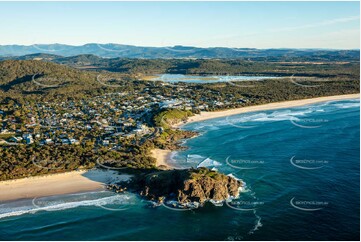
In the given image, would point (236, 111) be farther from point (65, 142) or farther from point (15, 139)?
point (15, 139)

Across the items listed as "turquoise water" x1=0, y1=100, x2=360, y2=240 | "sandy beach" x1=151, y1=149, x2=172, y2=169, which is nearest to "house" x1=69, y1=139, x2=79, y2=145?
"sandy beach" x1=151, y1=149, x2=172, y2=169

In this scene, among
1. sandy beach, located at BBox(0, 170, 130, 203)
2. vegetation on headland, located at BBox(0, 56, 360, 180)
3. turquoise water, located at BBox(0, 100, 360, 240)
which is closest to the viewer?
turquoise water, located at BBox(0, 100, 360, 240)

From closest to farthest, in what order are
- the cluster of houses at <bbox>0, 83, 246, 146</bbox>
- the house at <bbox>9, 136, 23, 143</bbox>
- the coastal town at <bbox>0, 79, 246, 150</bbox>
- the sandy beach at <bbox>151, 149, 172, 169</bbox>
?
the sandy beach at <bbox>151, 149, 172, 169</bbox> < the house at <bbox>9, 136, 23, 143</bbox> < the coastal town at <bbox>0, 79, 246, 150</bbox> < the cluster of houses at <bbox>0, 83, 246, 146</bbox>

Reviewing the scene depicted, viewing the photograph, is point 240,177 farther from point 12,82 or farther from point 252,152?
point 12,82

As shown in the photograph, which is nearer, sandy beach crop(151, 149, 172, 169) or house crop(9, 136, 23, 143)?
sandy beach crop(151, 149, 172, 169)

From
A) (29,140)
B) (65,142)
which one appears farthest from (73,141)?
(29,140)

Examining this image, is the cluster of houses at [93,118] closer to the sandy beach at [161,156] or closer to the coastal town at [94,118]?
the coastal town at [94,118]

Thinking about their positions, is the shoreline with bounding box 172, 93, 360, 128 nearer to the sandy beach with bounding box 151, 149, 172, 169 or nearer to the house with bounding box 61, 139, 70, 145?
the sandy beach with bounding box 151, 149, 172, 169

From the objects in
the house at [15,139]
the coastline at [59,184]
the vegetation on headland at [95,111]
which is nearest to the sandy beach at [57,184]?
the coastline at [59,184]

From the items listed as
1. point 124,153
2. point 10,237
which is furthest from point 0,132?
point 10,237
